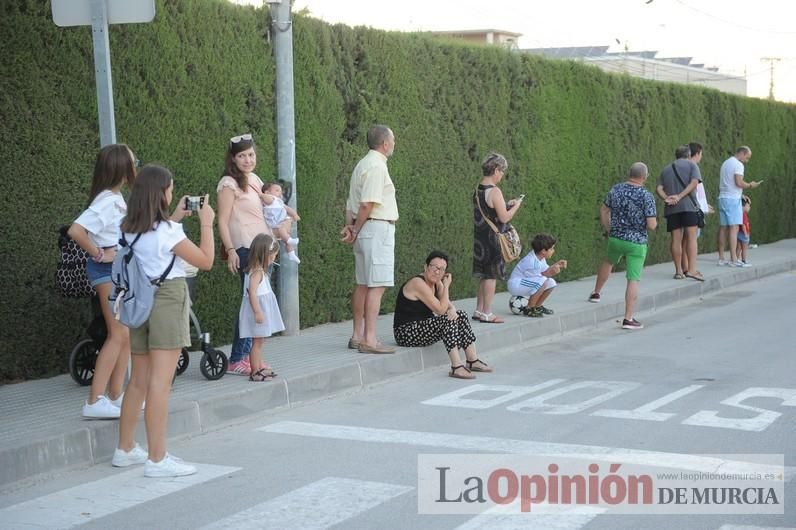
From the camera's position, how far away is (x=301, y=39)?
36.3 feet

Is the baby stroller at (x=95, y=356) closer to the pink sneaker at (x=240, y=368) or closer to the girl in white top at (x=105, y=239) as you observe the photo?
the pink sneaker at (x=240, y=368)

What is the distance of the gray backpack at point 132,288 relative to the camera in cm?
595

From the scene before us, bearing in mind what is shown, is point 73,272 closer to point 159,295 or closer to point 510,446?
point 159,295

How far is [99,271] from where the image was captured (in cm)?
698

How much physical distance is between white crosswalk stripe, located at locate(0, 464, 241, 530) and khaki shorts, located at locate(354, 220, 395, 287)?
11.0ft

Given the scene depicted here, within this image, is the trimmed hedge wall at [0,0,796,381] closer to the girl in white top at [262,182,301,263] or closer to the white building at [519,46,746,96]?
the girl in white top at [262,182,301,263]

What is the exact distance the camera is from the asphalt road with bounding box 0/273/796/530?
5262mm

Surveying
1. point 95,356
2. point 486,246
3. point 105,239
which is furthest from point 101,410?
point 486,246

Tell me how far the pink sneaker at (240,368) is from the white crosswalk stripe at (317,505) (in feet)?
8.68

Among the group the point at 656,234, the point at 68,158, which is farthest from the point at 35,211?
the point at 656,234

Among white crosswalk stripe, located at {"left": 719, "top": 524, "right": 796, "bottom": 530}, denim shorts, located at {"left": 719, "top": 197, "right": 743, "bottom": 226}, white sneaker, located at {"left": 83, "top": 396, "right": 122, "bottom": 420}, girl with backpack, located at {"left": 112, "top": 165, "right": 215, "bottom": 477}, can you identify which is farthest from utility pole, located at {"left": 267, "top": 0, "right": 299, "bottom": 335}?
denim shorts, located at {"left": 719, "top": 197, "right": 743, "bottom": 226}

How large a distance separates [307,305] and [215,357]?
3030 mm

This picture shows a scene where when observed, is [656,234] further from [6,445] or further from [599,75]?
[6,445]

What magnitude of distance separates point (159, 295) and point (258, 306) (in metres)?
2.09
